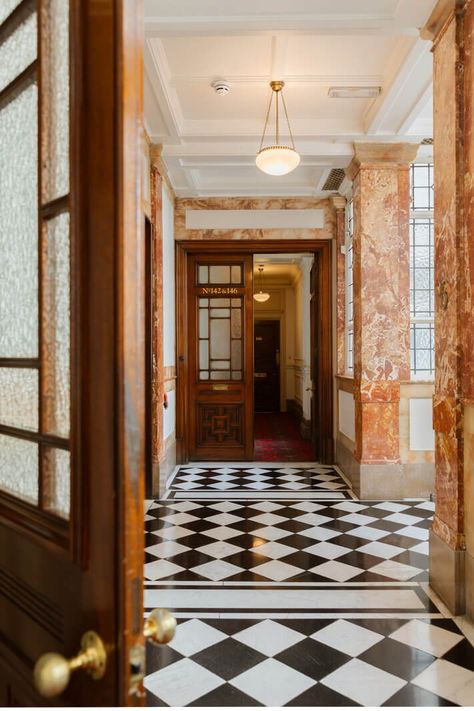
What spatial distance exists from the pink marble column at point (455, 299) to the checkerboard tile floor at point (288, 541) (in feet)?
1.82

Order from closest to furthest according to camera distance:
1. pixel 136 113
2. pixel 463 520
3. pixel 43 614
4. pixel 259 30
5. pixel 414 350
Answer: pixel 136 113
pixel 43 614
pixel 463 520
pixel 259 30
pixel 414 350

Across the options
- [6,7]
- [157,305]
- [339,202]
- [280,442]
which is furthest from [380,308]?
[6,7]

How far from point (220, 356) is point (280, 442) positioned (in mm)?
2363

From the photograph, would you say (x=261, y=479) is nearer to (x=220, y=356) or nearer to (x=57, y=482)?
(x=220, y=356)

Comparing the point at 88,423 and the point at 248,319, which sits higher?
the point at 248,319

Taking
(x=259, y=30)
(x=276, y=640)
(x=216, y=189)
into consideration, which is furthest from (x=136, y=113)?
(x=216, y=189)

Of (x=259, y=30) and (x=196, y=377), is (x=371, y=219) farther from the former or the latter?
(x=196, y=377)

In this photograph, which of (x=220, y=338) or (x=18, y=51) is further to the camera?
(x=220, y=338)

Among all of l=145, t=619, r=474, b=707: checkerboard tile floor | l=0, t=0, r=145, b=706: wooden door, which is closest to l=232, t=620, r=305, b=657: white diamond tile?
l=145, t=619, r=474, b=707: checkerboard tile floor

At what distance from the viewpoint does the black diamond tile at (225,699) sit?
7.35 ft

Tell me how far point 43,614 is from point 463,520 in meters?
2.72

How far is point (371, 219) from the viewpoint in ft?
18.0

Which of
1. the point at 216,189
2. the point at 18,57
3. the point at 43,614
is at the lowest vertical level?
the point at 43,614

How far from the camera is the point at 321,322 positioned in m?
7.19
